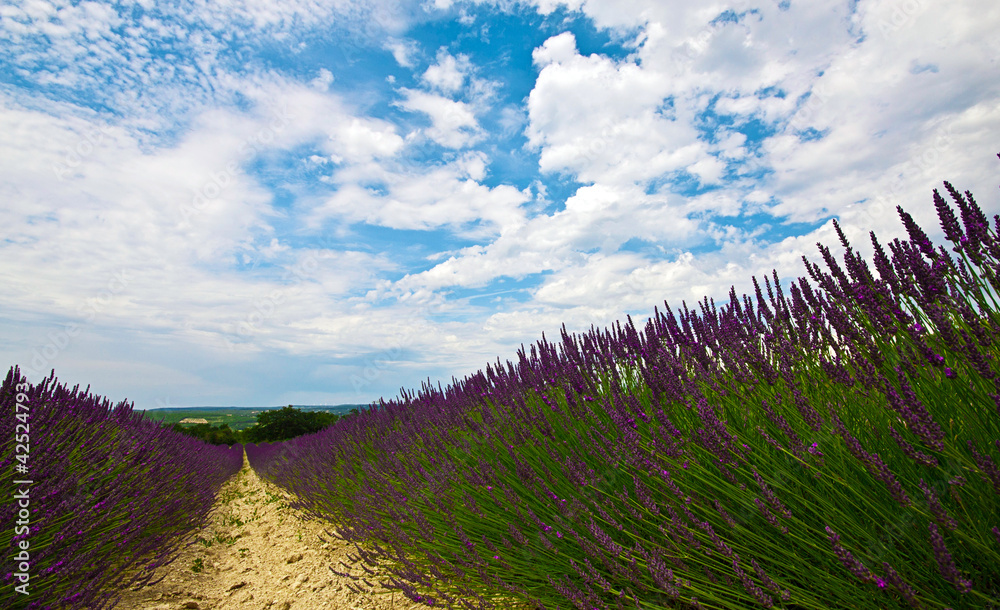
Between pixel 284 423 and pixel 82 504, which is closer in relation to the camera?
pixel 82 504

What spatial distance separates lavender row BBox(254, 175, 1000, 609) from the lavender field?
0.01 meters

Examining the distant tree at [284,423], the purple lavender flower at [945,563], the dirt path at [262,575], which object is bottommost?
the dirt path at [262,575]

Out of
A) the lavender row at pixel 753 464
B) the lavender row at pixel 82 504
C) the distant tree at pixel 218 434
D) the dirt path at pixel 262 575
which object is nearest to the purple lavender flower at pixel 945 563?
the lavender row at pixel 753 464

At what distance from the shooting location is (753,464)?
5.47 feet

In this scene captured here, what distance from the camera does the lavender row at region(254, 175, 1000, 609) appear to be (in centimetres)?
126


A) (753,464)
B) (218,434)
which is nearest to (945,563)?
(753,464)

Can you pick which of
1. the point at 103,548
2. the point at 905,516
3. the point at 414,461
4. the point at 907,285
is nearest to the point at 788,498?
the point at 905,516

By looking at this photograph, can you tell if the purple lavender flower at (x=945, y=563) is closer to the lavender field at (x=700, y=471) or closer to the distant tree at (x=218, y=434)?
the lavender field at (x=700, y=471)

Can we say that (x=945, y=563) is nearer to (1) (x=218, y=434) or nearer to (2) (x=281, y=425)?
(2) (x=281, y=425)

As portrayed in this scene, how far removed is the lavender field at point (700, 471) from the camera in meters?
1.28

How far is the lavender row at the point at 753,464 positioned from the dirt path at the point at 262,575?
35cm

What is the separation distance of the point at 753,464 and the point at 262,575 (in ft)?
12.5

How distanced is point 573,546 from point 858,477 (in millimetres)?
1160

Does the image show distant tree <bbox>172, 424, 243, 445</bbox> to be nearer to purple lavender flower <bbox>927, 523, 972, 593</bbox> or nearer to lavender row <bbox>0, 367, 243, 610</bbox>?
lavender row <bbox>0, 367, 243, 610</bbox>
